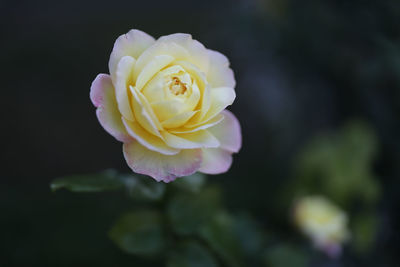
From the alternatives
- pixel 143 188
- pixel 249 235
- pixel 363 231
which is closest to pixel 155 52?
pixel 143 188

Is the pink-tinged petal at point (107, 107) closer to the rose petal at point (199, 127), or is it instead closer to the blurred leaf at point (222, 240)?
the rose petal at point (199, 127)

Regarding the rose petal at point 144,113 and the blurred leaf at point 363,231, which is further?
the blurred leaf at point 363,231

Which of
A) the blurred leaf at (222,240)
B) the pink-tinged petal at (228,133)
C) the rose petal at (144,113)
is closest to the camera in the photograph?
the rose petal at (144,113)

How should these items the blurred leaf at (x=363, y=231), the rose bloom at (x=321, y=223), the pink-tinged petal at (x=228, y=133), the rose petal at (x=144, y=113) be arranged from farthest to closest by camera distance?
the blurred leaf at (x=363, y=231)
the rose bloom at (x=321, y=223)
the pink-tinged petal at (x=228, y=133)
the rose petal at (x=144, y=113)

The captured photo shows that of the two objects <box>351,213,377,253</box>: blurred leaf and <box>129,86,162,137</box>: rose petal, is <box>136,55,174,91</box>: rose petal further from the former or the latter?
<box>351,213,377,253</box>: blurred leaf

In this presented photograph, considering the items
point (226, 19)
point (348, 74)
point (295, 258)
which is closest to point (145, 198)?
point (295, 258)

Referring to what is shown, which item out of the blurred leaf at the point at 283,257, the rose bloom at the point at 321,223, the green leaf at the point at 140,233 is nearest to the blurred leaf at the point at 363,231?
the rose bloom at the point at 321,223

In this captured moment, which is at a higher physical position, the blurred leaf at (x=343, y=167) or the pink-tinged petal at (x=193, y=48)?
the pink-tinged petal at (x=193, y=48)
